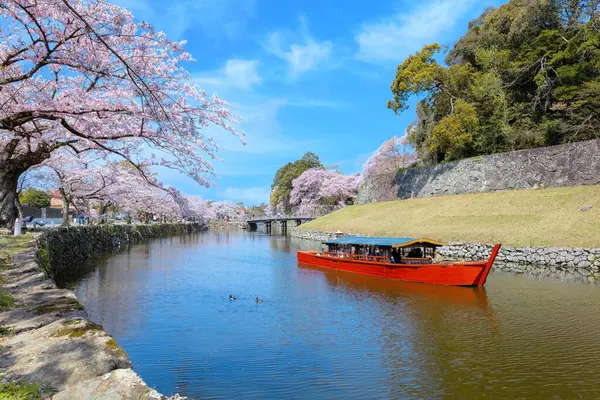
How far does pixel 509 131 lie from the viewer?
128ft

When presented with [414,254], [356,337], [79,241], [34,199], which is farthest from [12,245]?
[34,199]

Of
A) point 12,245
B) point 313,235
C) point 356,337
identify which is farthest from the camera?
point 313,235

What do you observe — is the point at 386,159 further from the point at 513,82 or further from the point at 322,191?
the point at 513,82

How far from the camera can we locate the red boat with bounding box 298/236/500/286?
18.1 m

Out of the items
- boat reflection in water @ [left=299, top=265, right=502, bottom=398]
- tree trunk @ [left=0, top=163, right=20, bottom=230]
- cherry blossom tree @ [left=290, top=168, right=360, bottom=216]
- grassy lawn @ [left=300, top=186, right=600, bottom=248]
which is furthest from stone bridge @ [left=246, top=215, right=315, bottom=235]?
tree trunk @ [left=0, top=163, right=20, bottom=230]

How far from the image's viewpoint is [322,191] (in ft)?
247

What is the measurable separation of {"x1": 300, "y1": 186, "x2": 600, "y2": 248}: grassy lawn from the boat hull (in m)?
9.75

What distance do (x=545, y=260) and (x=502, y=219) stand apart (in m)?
7.39

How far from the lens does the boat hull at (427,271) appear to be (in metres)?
17.9

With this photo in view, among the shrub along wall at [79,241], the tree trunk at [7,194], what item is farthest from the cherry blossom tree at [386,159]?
the tree trunk at [7,194]

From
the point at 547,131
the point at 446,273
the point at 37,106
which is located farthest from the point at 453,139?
the point at 37,106

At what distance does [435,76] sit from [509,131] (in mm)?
8924

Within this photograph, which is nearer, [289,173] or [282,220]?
[282,220]

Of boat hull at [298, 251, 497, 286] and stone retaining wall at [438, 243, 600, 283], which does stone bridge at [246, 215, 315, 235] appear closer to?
stone retaining wall at [438, 243, 600, 283]
